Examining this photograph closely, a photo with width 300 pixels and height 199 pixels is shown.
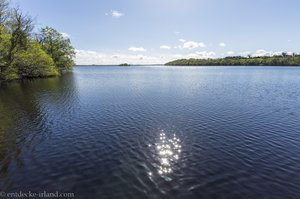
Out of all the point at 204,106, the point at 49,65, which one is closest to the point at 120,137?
the point at 204,106

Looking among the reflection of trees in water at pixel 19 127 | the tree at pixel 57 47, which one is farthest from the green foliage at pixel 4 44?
the tree at pixel 57 47

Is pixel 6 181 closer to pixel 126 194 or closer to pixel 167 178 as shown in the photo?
pixel 126 194

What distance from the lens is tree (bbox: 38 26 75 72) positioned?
79875 mm

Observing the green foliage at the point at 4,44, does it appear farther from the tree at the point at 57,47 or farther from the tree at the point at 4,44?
the tree at the point at 57,47

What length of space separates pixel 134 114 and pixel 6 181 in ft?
44.7

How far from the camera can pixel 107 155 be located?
12391 millimetres

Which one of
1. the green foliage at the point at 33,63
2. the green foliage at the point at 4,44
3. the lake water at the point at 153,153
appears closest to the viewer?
the lake water at the point at 153,153

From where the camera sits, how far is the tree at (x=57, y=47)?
79.9 m

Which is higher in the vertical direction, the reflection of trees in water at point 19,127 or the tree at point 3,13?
the tree at point 3,13

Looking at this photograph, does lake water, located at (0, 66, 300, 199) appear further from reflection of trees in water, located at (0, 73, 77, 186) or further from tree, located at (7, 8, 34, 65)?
tree, located at (7, 8, 34, 65)

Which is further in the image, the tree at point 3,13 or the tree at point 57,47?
the tree at point 57,47

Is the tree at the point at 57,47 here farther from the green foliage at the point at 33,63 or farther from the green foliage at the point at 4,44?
the green foliage at the point at 4,44

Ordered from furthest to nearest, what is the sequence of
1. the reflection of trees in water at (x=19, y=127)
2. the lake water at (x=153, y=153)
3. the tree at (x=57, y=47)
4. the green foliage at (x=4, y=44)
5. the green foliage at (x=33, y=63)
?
1. the tree at (x=57, y=47)
2. the green foliage at (x=33, y=63)
3. the green foliage at (x=4, y=44)
4. the reflection of trees in water at (x=19, y=127)
5. the lake water at (x=153, y=153)

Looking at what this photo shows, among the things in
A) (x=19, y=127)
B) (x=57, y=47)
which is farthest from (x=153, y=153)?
(x=57, y=47)
